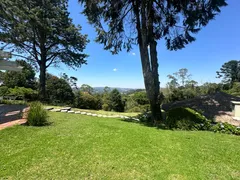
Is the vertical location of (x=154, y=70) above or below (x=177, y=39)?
below

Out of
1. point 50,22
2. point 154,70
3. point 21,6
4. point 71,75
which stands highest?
point 21,6

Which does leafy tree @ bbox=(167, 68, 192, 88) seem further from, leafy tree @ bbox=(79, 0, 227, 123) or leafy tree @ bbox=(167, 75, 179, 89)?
leafy tree @ bbox=(79, 0, 227, 123)

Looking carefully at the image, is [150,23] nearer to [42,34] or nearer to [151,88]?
[151,88]

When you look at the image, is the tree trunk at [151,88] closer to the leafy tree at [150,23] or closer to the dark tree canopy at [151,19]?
the leafy tree at [150,23]

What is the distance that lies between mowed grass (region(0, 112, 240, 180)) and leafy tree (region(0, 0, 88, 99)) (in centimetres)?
906

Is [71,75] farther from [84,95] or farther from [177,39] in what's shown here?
[177,39]

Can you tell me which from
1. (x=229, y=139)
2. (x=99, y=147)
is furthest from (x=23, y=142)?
(x=229, y=139)

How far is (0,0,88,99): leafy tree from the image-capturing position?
427 inches

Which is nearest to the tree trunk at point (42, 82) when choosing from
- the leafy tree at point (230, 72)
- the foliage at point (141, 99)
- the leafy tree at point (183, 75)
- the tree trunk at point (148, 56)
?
the tree trunk at point (148, 56)

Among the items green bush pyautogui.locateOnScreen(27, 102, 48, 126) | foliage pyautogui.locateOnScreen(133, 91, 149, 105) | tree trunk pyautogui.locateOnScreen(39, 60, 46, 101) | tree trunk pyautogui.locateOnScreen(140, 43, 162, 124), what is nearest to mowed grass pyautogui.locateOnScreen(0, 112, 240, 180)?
green bush pyautogui.locateOnScreen(27, 102, 48, 126)

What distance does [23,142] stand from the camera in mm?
3805

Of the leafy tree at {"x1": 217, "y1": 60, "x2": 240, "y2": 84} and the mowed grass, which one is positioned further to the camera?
the leafy tree at {"x1": 217, "y1": 60, "x2": 240, "y2": 84}

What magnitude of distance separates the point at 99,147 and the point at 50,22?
1069 cm

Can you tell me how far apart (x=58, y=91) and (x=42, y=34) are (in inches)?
199
